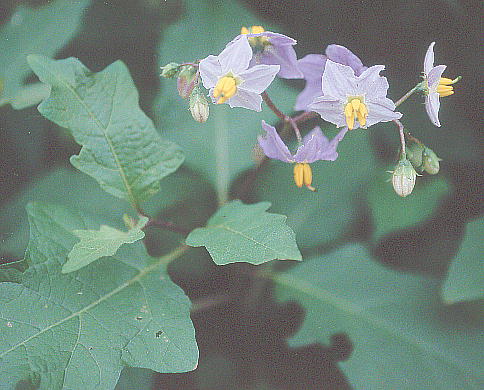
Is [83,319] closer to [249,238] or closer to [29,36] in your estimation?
[249,238]

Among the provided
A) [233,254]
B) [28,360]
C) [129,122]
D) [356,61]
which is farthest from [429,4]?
[28,360]

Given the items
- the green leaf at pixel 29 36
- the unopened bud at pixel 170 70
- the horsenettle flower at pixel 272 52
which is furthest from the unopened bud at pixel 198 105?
the green leaf at pixel 29 36

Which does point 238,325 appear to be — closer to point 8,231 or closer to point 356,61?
point 8,231

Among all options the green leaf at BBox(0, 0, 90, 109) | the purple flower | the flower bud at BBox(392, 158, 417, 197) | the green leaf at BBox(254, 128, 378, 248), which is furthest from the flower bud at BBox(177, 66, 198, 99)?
the green leaf at BBox(254, 128, 378, 248)

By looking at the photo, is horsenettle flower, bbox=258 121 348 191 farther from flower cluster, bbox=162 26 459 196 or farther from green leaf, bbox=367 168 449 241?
green leaf, bbox=367 168 449 241

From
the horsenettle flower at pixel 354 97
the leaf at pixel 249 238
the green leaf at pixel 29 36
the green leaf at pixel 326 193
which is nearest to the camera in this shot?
the leaf at pixel 249 238

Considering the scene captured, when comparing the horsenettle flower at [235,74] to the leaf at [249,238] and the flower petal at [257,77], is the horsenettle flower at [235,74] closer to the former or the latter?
the flower petal at [257,77]
